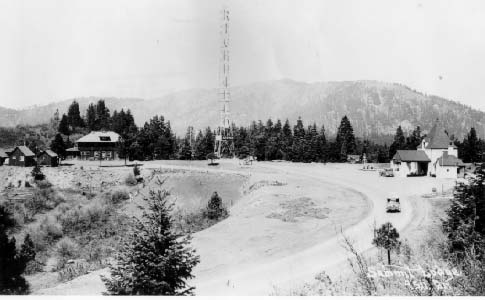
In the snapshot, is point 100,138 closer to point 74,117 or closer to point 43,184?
point 43,184

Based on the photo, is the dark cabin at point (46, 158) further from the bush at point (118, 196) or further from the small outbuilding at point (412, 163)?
the small outbuilding at point (412, 163)

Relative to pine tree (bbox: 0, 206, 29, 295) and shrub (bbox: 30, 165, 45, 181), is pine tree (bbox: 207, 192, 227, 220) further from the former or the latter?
shrub (bbox: 30, 165, 45, 181)

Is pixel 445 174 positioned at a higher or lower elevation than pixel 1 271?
higher

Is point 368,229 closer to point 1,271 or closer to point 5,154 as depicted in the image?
point 1,271

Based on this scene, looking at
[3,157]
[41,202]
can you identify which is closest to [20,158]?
[3,157]

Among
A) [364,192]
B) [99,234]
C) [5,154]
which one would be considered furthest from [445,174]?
[5,154]

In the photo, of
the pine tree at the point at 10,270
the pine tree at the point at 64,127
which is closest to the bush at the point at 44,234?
the pine tree at the point at 10,270
